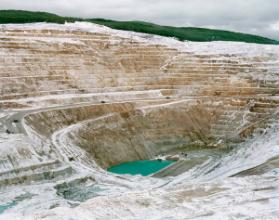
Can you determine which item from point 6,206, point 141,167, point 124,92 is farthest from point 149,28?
point 6,206

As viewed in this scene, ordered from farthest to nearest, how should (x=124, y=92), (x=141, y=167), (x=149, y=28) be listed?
(x=149, y=28), (x=124, y=92), (x=141, y=167)

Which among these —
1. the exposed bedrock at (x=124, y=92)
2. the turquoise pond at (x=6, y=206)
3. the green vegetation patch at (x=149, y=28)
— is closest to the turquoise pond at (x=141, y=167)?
the exposed bedrock at (x=124, y=92)

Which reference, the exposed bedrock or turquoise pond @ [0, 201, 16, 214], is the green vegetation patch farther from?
turquoise pond @ [0, 201, 16, 214]

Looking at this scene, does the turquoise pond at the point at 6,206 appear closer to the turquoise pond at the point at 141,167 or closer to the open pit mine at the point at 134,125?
the open pit mine at the point at 134,125

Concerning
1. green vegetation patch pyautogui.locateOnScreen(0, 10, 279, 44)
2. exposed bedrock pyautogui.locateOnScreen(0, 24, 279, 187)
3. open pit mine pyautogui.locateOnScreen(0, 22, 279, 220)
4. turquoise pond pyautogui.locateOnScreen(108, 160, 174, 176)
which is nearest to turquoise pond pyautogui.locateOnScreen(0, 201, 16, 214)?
open pit mine pyautogui.locateOnScreen(0, 22, 279, 220)

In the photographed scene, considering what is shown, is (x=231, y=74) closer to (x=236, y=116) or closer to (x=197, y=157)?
(x=236, y=116)

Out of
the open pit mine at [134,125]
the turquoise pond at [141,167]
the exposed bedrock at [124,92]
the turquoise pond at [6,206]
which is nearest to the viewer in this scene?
the open pit mine at [134,125]

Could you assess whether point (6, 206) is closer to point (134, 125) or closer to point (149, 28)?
point (134, 125)
